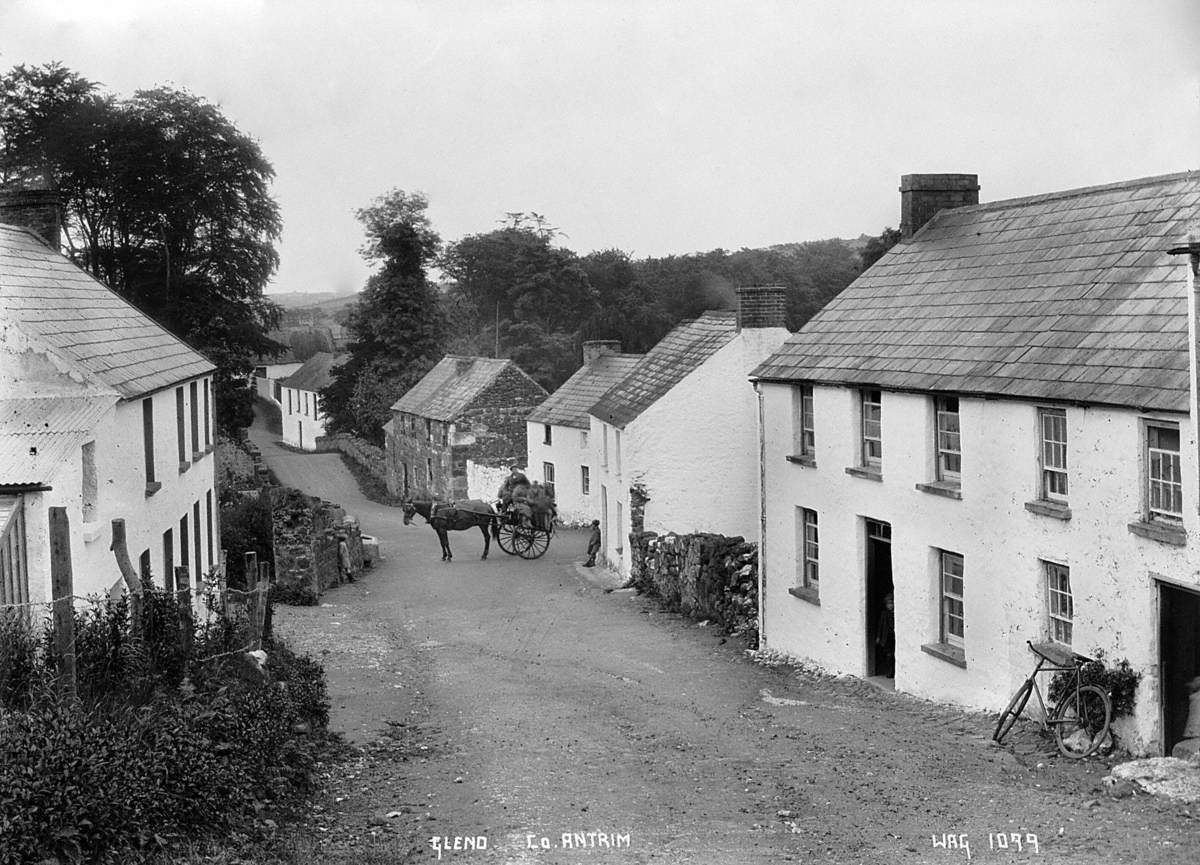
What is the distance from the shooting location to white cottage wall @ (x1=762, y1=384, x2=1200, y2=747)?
1430cm

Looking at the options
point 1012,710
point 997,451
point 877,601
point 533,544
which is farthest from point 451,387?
point 1012,710

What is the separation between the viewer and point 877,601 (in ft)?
67.8

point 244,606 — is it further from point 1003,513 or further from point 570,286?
point 570,286

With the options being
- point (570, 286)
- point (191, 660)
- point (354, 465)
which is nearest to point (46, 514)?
point (191, 660)

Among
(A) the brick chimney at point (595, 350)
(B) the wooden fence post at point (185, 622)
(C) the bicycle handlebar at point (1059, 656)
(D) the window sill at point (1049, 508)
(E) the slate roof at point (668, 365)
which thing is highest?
(A) the brick chimney at point (595, 350)

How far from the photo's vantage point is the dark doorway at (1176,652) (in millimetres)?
13812

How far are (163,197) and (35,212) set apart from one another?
1856 cm

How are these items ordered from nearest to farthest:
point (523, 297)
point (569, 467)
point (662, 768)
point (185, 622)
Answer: point (185, 622) < point (662, 768) < point (569, 467) < point (523, 297)

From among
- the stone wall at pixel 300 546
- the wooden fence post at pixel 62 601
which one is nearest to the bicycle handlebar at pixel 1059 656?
the wooden fence post at pixel 62 601

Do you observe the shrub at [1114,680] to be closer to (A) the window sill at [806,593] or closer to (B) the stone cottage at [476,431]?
(A) the window sill at [806,593]

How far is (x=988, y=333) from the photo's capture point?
1823 centimetres

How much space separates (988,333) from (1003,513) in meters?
2.88

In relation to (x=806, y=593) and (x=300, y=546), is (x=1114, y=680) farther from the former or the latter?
(x=300, y=546)

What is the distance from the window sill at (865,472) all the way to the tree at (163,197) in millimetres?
27554
